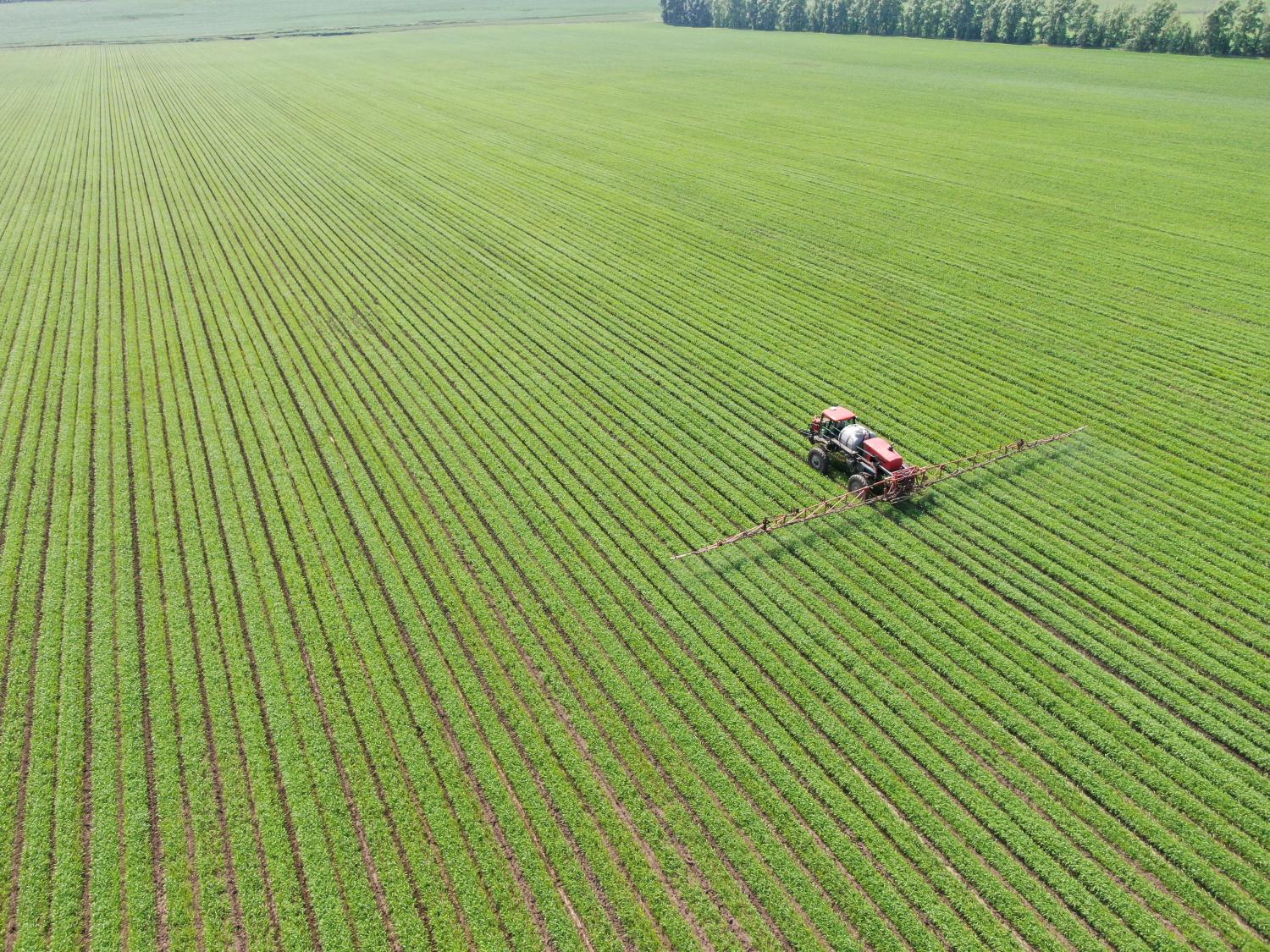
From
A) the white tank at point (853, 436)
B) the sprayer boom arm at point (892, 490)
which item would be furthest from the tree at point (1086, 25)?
the white tank at point (853, 436)

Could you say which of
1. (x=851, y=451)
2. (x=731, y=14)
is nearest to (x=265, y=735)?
(x=851, y=451)

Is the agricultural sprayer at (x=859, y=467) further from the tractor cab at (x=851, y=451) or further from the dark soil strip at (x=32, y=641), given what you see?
the dark soil strip at (x=32, y=641)

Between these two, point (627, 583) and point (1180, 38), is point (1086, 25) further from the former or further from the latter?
point (627, 583)

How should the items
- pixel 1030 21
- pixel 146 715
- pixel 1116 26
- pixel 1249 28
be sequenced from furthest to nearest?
pixel 1030 21, pixel 1116 26, pixel 1249 28, pixel 146 715

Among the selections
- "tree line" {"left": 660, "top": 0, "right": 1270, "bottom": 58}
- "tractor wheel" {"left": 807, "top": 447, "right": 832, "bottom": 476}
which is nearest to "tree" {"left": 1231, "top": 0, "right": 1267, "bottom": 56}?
"tree line" {"left": 660, "top": 0, "right": 1270, "bottom": 58}

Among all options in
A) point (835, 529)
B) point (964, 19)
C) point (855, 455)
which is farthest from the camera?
point (964, 19)

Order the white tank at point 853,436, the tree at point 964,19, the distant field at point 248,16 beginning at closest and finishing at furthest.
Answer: the white tank at point 853,436
the tree at point 964,19
the distant field at point 248,16

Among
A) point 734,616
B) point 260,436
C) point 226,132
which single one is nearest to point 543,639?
point 734,616
